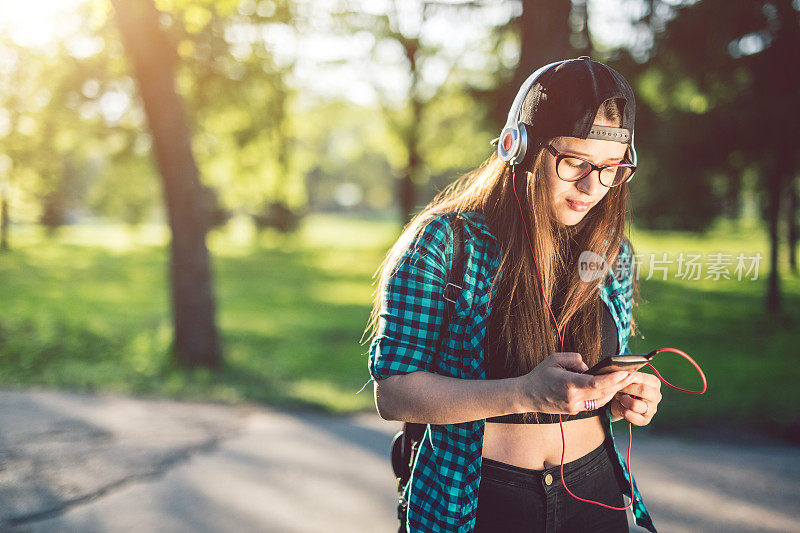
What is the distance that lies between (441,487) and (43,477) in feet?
13.3

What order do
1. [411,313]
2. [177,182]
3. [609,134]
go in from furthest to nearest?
[177,182] → [609,134] → [411,313]

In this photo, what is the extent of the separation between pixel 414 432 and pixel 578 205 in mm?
856

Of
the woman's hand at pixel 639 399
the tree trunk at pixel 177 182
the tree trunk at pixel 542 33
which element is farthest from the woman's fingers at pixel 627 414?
the tree trunk at pixel 177 182

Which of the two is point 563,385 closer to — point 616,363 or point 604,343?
point 616,363

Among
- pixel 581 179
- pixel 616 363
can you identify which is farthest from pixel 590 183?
pixel 616 363

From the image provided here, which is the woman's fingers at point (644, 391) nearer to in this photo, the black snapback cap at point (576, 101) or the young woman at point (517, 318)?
the young woman at point (517, 318)

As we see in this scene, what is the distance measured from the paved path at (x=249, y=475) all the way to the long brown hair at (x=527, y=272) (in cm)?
270

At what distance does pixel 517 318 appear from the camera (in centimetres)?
164

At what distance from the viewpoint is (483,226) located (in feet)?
5.40

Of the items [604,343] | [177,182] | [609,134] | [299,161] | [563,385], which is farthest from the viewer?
[299,161]

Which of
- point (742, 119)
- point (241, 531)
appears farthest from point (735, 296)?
point (241, 531)

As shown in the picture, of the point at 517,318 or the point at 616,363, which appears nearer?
the point at 616,363

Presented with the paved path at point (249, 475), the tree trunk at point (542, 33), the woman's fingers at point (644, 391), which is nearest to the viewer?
the woman's fingers at point (644, 391)

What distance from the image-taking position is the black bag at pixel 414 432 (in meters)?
1.58
